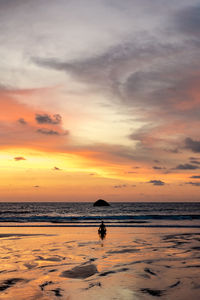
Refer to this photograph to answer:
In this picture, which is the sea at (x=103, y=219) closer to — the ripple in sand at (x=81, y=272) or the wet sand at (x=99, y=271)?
the wet sand at (x=99, y=271)

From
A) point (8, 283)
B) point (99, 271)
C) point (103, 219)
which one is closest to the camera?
point (8, 283)

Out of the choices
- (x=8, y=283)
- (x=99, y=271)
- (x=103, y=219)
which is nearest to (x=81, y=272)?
(x=99, y=271)

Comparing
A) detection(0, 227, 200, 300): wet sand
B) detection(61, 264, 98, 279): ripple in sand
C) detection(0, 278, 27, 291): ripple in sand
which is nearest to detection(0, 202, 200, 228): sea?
detection(0, 227, 200, 300): wet sand

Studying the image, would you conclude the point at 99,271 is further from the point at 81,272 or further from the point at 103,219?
the point at 103,219

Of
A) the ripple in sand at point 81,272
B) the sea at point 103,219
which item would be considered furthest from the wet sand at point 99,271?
the sea at point 103,219

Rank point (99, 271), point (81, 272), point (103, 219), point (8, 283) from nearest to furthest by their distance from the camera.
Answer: point (8, 283) → point (81, 272) → point (99, 271) → point (103, 219)

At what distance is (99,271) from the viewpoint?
768 inches

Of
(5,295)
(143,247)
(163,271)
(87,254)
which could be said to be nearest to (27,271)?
(5,295)

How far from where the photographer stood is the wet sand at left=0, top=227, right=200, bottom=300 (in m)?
15.0

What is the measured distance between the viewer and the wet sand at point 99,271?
49.3ft

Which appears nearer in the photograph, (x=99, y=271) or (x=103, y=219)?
(x=99, y=271)

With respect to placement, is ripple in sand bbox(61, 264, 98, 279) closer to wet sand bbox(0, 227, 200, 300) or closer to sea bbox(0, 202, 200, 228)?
wet sand bbox(0, 227, 200, 300)

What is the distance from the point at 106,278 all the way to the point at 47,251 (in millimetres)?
10542

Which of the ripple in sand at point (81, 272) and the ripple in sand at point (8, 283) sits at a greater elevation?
the ripple in sand at point (8, 283)
